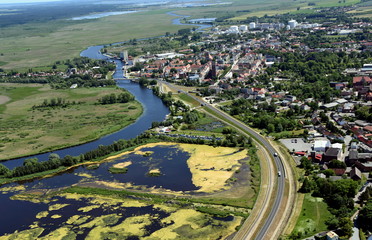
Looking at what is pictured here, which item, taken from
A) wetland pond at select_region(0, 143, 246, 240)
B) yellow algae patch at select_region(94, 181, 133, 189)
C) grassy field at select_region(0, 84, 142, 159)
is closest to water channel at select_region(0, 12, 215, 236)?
wetland pond at select_region(0, 143, 246, 240)

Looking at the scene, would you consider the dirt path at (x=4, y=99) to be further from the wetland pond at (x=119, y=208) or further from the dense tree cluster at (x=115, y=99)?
the wetland pond at (x=119, y=208)

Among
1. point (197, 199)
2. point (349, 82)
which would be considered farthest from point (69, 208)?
point (349, 82)

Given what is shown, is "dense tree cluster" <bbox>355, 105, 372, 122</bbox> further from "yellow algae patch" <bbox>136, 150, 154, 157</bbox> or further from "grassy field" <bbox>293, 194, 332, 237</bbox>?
"yellow algae patch" <bbox>136, 150, 154, 157</bbox>

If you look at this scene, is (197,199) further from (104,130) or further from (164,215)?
(104,130)

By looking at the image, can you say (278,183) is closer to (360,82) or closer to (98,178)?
(98,178)

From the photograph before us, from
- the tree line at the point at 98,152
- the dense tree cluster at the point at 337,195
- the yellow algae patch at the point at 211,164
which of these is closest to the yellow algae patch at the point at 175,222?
the yellow algae patch at the point at 211,164

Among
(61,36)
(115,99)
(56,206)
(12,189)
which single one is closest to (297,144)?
(56,206)
